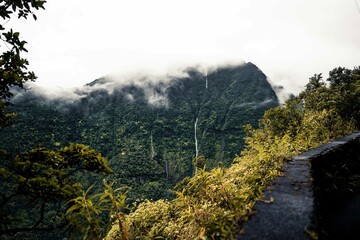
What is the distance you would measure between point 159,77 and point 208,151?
70.7 m

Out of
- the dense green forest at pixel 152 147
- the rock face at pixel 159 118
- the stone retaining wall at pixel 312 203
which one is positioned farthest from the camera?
the rock face at pixel 159 118

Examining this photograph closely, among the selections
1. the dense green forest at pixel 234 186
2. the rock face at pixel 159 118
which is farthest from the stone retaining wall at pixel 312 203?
the rock face at pixel 159 118

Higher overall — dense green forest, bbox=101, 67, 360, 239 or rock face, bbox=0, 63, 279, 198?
dense green forest, bbox=101, 67, 360, 239

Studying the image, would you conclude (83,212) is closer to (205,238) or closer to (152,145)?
(205,238)

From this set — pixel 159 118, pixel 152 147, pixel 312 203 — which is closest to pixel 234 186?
pixel 312 203

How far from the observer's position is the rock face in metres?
102

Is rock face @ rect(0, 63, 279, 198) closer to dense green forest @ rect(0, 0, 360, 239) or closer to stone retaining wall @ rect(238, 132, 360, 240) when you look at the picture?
dense green forest @ rect(0, 0, 360, 239)

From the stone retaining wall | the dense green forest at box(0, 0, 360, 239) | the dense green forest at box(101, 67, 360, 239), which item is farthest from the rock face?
the stone retaining wall

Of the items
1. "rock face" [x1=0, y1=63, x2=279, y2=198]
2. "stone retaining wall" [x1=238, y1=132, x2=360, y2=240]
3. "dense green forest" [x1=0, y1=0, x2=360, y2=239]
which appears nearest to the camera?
"stone retaining wall" [x1=238, y1=132, x2=360, y2=240]

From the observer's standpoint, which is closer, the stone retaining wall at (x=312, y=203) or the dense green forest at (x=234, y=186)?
the stone retaining wall at (x=312, y=203)

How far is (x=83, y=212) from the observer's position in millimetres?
2604

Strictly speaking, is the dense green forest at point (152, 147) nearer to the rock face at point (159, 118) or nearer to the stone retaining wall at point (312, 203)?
the stone retaining wall at point (312, 203)

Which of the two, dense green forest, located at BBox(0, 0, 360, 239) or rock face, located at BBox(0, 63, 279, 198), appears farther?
rock face, located at BBox(0, 63, 279, 198)

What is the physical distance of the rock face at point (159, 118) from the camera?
4006 inches
